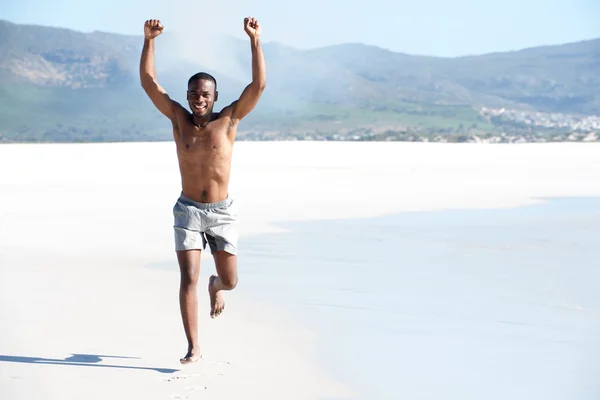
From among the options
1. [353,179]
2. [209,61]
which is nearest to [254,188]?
[353,179]

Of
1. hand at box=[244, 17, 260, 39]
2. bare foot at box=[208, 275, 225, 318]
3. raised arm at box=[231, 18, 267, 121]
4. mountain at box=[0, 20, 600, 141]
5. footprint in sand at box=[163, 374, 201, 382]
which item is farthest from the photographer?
mountain at box=[0, 20, 600, 141]

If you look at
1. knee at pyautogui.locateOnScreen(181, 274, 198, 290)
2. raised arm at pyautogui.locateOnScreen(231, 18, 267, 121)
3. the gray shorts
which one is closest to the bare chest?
raised arm at pyautogui.locateOnScreen(231, 18, 267, 121)

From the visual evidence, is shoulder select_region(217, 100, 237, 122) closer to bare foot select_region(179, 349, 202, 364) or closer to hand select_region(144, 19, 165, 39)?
hand select_region(144, 19, 165, 39)

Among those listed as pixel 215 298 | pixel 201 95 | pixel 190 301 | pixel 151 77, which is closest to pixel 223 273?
pixel 215 298

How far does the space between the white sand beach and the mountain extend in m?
95.5

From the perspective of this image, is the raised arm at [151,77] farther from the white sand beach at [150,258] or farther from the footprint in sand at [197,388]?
the footprint in sand at [197,388]

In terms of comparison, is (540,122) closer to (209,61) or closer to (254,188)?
(209,61)

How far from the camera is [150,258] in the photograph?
9922 millimetres

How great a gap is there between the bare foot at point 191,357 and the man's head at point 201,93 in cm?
120

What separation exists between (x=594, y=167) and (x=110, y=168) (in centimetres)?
1010

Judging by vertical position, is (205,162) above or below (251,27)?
below

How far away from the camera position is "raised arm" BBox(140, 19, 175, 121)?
6078mm

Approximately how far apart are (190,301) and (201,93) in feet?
3.40

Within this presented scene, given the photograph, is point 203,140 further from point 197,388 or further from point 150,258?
point 150,258
